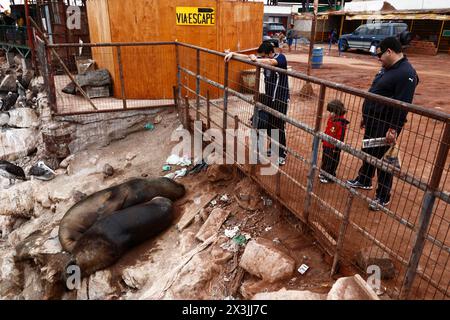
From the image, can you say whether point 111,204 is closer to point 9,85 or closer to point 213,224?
point 213,224

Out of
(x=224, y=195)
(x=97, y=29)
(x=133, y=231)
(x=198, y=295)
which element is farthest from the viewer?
(x=97, y=29)

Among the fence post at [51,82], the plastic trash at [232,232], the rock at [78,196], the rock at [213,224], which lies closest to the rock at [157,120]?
the fence post at [51,82]

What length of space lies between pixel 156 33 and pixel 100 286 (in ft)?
18.8

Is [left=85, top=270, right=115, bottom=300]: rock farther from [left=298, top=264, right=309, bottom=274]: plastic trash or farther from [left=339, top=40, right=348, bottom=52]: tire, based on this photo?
[left=339, top=40, right=348, bottom=52]: tire

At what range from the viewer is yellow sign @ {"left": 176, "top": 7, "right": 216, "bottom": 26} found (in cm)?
842

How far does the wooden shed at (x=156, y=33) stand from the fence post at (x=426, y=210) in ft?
18.1

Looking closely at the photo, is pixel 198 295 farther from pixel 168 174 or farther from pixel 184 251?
pixel 168 174

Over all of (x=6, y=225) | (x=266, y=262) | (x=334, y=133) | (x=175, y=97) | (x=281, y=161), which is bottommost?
(x=6, y=225)

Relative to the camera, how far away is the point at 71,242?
18.3 ft

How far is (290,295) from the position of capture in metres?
3.44

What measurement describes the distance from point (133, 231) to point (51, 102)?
408 cm

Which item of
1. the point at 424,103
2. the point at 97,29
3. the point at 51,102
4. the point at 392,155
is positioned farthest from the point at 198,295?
the point at 424,103

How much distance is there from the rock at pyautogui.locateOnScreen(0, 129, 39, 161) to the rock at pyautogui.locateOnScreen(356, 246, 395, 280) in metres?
8.18

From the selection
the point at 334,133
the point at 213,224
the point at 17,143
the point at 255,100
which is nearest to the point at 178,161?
the point at 213,224
